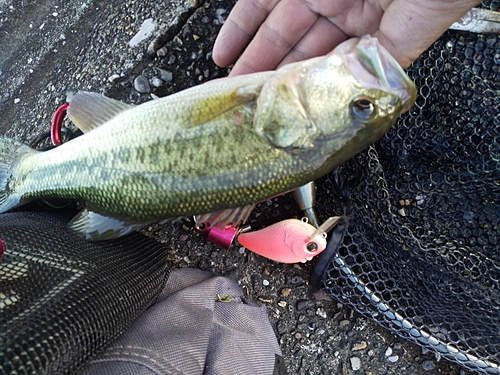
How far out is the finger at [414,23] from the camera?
1936 millimetres

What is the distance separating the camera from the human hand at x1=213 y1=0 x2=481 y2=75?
86.1 inches

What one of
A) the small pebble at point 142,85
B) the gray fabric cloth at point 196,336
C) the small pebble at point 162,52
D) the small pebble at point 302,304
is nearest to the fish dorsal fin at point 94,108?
the small pebble at point 142,85

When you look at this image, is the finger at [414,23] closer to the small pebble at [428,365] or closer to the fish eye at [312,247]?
the fish eye at [312,247]

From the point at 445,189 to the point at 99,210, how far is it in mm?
2199

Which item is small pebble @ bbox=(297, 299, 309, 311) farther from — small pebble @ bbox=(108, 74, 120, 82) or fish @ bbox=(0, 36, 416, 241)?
small pebble @ bbox=(108, 74, 120, 82)

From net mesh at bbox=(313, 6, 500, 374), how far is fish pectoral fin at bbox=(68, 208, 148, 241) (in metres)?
1.38

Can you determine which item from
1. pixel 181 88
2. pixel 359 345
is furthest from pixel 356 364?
pixel 181 88

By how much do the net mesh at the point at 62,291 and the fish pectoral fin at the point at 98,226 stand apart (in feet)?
0.18

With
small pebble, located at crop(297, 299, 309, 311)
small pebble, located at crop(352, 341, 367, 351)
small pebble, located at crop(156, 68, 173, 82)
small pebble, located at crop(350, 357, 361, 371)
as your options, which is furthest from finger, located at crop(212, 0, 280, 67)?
small pebble, located at crop(350, 357, 361, 371)

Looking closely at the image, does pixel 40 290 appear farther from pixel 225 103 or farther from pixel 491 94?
pixel 491 94

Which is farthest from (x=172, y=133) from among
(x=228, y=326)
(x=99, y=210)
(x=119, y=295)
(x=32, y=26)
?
(x=32, y=26)

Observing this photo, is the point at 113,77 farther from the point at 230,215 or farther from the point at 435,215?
the point at 435,215

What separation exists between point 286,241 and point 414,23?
4.93 ft

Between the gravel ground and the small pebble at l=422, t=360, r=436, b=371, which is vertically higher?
the gravel ground
